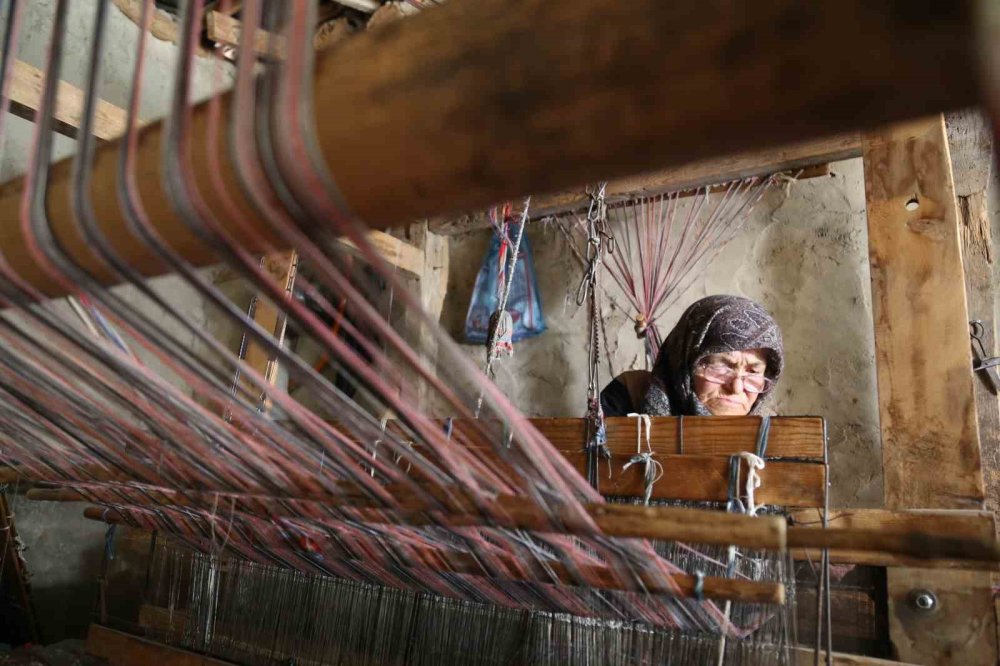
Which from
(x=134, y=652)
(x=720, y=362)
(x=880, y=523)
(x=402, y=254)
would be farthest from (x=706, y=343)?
(x=134, y=652)

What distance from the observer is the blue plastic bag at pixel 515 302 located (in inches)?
139

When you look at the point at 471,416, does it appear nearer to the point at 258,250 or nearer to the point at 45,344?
the point at 258,250

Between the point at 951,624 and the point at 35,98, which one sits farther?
the point at 35,98

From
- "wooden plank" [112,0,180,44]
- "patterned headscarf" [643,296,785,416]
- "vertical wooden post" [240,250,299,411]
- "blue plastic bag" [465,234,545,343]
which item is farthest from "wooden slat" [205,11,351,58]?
"patterned headscarf" [643,296,785,416]

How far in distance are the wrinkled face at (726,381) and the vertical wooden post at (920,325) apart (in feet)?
1.31

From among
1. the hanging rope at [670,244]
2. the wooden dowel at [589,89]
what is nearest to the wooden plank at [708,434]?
the wooden dowel at [589,89]

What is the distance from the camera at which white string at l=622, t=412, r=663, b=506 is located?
1354 millimetres

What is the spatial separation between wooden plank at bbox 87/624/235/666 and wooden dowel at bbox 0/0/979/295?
69.4 inches

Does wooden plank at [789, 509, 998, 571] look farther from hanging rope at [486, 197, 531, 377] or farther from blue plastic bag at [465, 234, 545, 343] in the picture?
blue plastic bag at [465, 234, 545, 343]

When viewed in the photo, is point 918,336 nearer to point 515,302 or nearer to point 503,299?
point 503,299

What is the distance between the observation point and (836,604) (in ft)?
5.73

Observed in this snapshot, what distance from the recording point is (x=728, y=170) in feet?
8.77

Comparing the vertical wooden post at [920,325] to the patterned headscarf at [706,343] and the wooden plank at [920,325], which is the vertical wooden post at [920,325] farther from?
the patterned headscarf at [706,343]

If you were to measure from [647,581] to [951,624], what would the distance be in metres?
1.02
